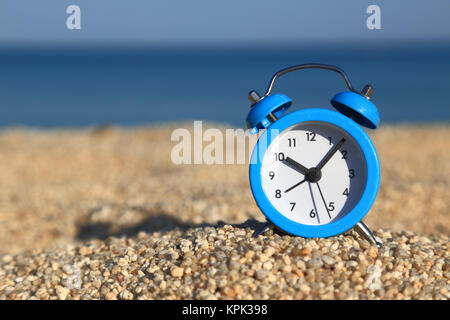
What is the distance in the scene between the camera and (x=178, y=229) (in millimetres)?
3738

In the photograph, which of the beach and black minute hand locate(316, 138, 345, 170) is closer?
the beach

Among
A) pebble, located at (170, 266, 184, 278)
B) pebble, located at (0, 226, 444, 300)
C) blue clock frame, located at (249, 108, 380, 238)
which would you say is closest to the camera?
pebble, located at (0, 226, 444, 300)

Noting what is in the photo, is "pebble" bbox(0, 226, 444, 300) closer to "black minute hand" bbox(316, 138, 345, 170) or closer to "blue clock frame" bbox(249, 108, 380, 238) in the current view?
"blue clock frame" bbox(249, 108, 380, 238)

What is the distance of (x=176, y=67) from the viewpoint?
3925 cm

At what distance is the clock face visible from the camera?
A: 2.71 meters

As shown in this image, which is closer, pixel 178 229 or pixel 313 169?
pixel 313 169

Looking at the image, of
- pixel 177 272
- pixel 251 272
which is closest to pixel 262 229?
pixel 251 272

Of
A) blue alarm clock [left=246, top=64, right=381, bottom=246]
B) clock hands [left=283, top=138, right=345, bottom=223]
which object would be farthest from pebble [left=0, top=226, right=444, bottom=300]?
clock hands [left=283, top=138, right=345, bottom=223]

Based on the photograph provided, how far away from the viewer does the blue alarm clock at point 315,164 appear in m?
2.65

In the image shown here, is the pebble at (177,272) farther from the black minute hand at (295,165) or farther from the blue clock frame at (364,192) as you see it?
the black minute hand at (295,165)

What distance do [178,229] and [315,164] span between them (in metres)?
1.38

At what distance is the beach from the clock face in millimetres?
165

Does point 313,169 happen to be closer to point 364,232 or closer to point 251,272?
point 364,232

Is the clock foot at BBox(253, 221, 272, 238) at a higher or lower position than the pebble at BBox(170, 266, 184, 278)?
higher
